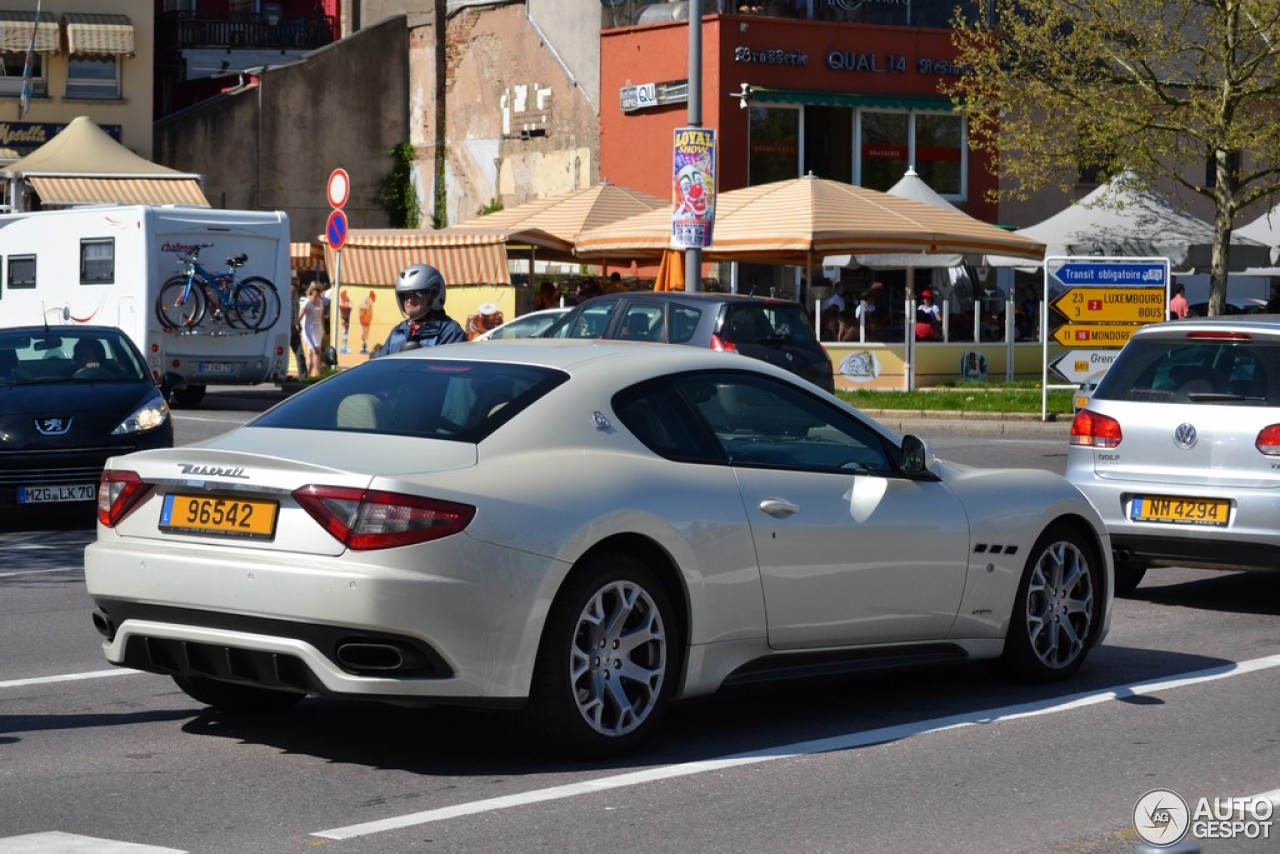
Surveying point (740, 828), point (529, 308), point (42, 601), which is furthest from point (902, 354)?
point (740, 828)

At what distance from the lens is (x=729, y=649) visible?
22.9 ft

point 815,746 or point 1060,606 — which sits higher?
point 1060,606

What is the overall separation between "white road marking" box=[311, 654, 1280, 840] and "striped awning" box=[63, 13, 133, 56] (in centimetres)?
4230

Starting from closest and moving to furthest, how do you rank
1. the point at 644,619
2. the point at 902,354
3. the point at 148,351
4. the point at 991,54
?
the point at 644,619
the point at 148,351
the point at 902,354
the point at 991,54

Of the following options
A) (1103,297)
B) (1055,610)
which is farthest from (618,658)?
(1103,297)

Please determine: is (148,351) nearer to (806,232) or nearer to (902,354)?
(806,232)

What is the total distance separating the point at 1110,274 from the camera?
79.6 ft

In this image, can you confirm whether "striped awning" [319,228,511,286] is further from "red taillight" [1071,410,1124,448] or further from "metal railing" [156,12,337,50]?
"metal railing" [156,12,337,50]

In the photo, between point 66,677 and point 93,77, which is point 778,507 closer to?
point 66,677

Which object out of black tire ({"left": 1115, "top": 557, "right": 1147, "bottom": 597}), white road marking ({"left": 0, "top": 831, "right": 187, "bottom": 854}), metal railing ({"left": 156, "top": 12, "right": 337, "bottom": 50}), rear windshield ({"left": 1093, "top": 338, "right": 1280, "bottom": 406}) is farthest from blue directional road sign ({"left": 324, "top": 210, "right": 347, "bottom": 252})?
metal railing ({"left": 156, "top": 12, "right": 337, "bottom": 50})

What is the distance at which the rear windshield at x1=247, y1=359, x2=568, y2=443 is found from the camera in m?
6.79

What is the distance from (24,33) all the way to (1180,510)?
134 ft

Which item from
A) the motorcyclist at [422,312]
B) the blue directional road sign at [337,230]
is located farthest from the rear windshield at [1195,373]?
the blue directional road sign at [337,230]

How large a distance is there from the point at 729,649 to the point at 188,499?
199 centimetres
